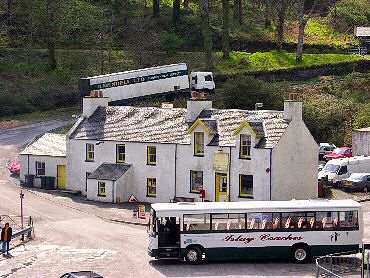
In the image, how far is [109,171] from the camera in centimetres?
5600

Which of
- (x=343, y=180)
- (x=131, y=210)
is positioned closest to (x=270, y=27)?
(x=343, y=180)

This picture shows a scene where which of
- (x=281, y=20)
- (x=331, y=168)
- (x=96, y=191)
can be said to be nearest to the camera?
(x=96, y=191)

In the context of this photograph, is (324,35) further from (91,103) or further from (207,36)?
(91,103)

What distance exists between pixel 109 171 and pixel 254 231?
61.8 feet

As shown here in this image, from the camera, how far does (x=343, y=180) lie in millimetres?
58094

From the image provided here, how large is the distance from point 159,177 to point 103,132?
212 inches

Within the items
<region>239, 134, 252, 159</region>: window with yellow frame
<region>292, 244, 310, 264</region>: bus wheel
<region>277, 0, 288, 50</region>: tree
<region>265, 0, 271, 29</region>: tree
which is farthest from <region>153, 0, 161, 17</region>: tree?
<region>292, 244, 310, 264</region>: bus wheel

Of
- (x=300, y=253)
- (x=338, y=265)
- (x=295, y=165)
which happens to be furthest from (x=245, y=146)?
(x=338, y=265)

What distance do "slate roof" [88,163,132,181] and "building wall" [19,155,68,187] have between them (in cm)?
416

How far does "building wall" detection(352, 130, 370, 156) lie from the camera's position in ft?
208

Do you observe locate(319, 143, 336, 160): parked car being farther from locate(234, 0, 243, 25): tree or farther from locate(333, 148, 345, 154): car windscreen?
locate(234, 0, 243, 25): tree

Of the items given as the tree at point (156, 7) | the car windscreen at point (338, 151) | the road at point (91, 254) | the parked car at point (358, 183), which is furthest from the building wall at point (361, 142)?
the tree at point (156, 7)

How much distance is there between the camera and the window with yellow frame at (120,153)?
5662 centimetres

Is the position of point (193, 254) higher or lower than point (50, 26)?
lower
